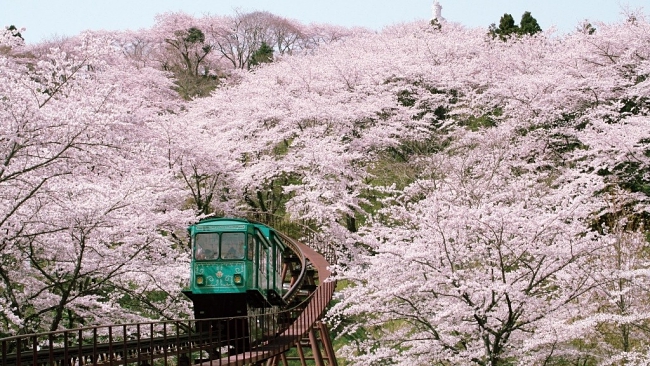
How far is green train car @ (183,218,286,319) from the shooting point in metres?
13.0

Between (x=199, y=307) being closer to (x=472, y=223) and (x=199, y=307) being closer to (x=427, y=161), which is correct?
(x=472, y=223)

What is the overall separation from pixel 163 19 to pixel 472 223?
43.4m

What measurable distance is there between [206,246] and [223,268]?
2.00 ft

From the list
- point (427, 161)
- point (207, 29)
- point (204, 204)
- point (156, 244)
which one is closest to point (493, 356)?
point (156, 244)

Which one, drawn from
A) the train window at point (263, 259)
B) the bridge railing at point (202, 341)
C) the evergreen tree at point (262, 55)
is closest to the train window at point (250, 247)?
the train window at point (263, 259)

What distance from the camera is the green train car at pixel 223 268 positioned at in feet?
42.8

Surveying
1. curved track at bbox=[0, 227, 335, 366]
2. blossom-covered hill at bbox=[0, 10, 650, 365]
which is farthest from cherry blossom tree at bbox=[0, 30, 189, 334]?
curved track at bbox=[0, 227, 335, 366]

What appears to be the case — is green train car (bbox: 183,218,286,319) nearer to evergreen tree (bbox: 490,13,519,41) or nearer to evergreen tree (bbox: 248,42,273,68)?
evergreen tree (bbox: 490,13,519,41)

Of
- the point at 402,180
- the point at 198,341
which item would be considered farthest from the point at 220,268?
the point at 402,180

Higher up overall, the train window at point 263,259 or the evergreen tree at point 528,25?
the evergreen tree at point 528,25

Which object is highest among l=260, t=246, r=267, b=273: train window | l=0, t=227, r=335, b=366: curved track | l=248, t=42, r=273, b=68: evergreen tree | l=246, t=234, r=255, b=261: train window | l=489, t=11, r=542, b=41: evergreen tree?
l=489, t=11, r=542, b=41: evergreen tree

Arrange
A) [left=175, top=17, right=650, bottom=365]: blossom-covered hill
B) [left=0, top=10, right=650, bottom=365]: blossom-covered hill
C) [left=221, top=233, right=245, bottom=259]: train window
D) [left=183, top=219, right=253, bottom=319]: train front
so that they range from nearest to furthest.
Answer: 1. [left=0, top=10, right=650, bottom=365]: blossom-covered hill
2. [left=175, top=17, right=650, bottom=365]: blossom-covered hill
3. [left=183, top=219, right=253, bottom=319]: train front
4. [left=221, top=233, right=245, bottom=259]: train window

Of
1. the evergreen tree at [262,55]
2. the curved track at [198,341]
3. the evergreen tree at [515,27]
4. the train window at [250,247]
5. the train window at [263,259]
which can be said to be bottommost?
the curved track at [198,341]

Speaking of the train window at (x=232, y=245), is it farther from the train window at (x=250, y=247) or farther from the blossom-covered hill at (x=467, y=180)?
the blossom-covered hill at (x=467, y=180)
